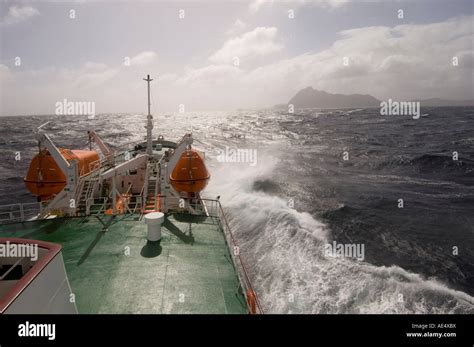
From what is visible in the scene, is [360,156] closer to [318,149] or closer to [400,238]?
[318,149]

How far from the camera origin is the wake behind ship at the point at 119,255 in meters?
4.81

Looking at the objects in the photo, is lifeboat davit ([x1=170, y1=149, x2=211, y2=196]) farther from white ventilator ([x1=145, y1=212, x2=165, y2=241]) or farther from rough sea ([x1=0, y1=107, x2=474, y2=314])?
rough sea ([x1=0, y1=107, x2=474, y2=314])

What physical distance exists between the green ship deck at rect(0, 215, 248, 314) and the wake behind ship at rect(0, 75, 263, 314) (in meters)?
0.03

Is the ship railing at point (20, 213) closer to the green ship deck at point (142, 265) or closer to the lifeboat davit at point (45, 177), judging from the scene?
the green ship deck at point (142, 265)

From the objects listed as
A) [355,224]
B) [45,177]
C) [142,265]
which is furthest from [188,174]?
[355,224]

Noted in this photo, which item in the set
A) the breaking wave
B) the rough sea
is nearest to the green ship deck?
the breaking wave

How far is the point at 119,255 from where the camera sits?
35.8 ft

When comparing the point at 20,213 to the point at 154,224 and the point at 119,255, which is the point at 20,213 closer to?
the point at 119,255

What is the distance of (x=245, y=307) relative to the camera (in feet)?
27.7

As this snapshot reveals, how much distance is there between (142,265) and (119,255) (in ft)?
4.31

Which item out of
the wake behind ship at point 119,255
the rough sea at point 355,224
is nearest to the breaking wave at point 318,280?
the rough sea at point 355,224

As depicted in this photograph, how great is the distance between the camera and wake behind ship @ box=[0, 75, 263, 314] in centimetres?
481

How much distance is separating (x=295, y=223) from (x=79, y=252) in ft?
A: 48.5
